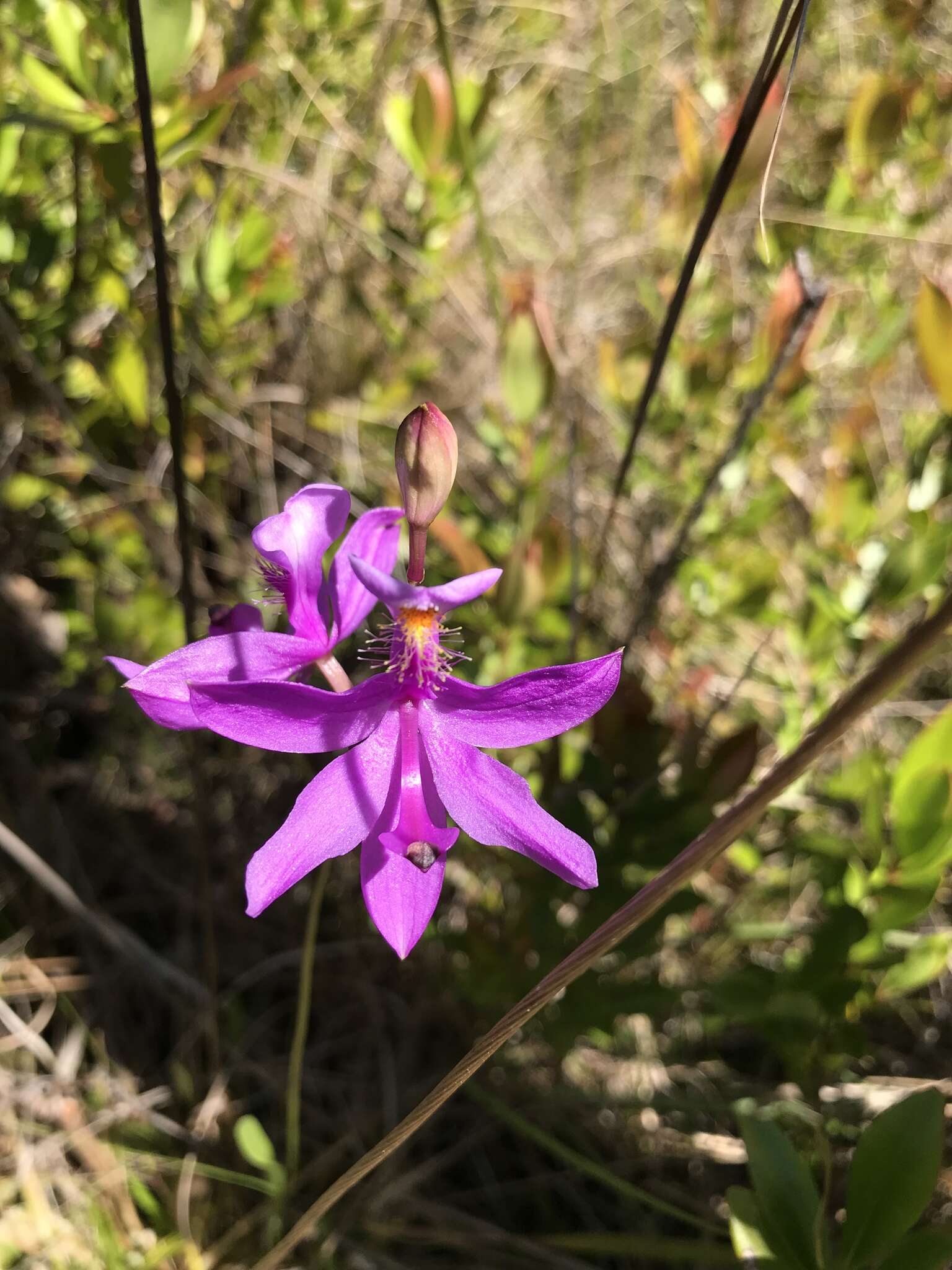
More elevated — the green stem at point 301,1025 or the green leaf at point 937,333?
the green leaf at point 937,333

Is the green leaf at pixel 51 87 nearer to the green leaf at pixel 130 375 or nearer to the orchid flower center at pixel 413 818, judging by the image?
the green leaf at pixel 130 375

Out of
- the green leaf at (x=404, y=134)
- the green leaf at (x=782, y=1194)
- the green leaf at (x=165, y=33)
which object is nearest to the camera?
the green leaf at (x=782, y=1194)

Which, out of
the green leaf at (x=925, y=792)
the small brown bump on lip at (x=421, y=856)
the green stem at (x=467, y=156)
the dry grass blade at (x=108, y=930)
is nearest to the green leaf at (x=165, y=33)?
the green stem at (x=467, y=156)

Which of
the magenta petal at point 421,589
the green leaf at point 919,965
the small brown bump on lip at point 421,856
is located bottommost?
the green leaf at point 919,965

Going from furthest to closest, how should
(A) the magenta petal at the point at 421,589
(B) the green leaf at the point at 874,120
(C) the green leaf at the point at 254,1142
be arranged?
(B) the green leaf at the point at 874,120 < (C) the green leaf at the point at 254,1142 < (A) the magenta petal at the point at 421,589

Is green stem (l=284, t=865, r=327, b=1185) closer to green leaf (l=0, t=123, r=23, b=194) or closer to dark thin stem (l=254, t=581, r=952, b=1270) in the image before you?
dark thin stem (l=254, t=581, r=952, b=1270)

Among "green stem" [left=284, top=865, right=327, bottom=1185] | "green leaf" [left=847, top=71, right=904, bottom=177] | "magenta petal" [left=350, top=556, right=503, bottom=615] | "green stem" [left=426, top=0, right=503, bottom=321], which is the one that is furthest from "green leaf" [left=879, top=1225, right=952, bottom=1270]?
"green leaf" [left=847, top=71, right=904, bottom=177]

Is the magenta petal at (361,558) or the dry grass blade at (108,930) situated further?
the dry grass blade at (108,930)

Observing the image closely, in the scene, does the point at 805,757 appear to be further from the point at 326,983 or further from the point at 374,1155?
the point at 326,983
